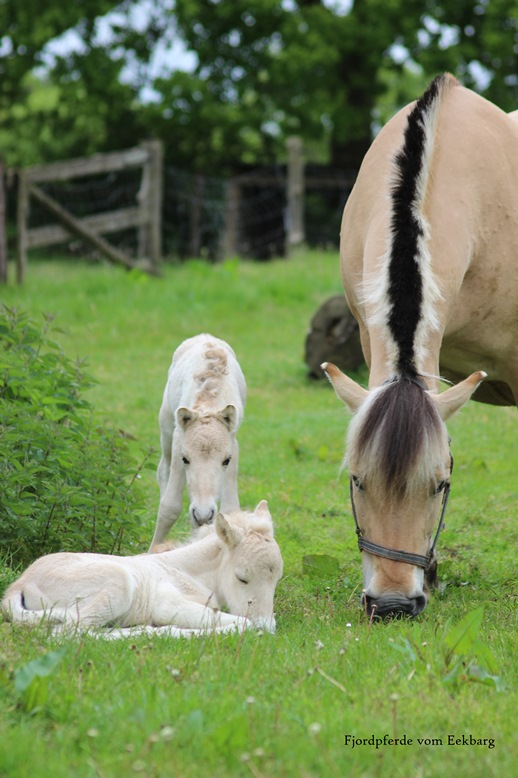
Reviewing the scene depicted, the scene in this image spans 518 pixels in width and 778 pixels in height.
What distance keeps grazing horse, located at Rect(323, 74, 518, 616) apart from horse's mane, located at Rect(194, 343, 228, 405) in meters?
0.90

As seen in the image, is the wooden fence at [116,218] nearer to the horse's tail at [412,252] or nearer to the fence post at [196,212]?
the fence post at [196,212]

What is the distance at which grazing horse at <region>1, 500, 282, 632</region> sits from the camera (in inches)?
182

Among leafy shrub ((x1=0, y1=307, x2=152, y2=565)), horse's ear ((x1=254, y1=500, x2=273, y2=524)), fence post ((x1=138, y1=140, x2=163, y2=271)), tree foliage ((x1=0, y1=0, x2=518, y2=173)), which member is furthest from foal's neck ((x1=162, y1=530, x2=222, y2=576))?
tree foliage ((x1=0, y1=0, x2=518, y2=173))

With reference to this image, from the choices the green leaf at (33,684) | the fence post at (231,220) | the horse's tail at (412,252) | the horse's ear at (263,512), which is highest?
the horse's tail at (412,252)

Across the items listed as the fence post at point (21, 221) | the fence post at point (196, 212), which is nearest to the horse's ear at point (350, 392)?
the fence post at point (21, 221)

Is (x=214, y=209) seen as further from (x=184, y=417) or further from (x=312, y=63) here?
(x=184, y=417)

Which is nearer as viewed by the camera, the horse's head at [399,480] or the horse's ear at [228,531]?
the horse's head at [399,480]

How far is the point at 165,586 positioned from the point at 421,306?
1820 mm

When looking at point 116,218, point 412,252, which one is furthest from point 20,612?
point 116,218

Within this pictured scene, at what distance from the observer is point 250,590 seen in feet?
15.9

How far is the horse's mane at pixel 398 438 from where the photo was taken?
438 centimetres

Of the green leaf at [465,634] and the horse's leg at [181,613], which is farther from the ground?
the green leaf at [465,634]

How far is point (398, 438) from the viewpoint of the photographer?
14.3 ft

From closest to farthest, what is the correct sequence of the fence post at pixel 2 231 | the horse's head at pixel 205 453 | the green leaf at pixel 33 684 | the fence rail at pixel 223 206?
the green leaf at pixel 33 684 → the horse's head at pixel 205 453 → the fence post at pixel 2 231 → the fence rail at pixel 223 206
